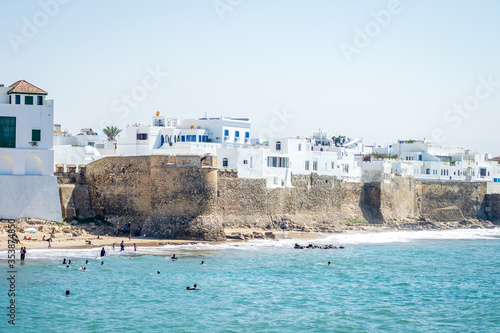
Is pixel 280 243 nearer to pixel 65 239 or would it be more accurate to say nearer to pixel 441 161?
pixel 65 239

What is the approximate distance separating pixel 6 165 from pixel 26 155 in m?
1.28

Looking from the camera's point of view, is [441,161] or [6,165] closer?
[6,165]

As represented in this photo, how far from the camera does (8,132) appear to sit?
4309 cm

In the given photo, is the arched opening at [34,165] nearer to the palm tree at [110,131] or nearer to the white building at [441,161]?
the palm tree at [110,131]

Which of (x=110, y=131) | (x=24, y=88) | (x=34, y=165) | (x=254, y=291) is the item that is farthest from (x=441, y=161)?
(x=254, y=291)

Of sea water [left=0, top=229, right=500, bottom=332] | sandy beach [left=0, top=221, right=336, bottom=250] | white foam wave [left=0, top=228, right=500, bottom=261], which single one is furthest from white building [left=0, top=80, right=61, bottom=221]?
sea water [left=0, top=229, right=500, bottom=332]

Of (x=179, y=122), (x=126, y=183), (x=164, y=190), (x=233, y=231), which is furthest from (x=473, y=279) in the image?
(x=179, y=122)

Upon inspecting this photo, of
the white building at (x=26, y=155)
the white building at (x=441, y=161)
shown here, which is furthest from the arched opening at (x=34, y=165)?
the white building at (x=441, y=161)

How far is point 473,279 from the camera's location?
41.2 m

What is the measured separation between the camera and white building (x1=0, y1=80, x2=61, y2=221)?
1690 inches

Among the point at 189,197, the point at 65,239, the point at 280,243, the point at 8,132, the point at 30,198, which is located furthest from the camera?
the point at 280,243

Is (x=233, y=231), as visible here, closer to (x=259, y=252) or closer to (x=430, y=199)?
(x=259, y=252)

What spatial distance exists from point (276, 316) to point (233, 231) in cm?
1828

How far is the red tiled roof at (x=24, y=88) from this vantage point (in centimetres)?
4334
